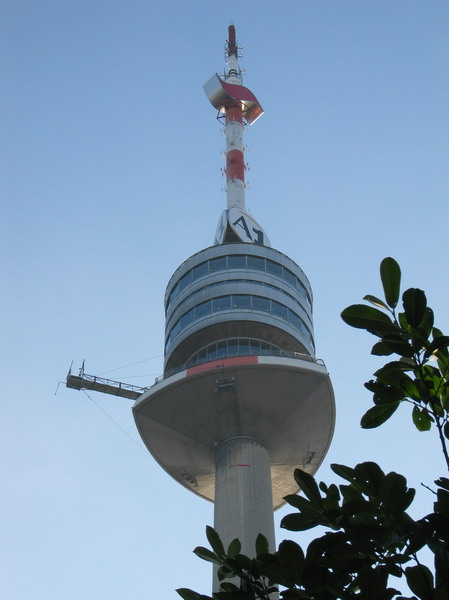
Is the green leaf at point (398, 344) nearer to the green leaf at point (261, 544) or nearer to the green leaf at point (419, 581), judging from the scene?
the green leaf at point (419, 581)

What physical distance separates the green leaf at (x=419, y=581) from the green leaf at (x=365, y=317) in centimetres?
169

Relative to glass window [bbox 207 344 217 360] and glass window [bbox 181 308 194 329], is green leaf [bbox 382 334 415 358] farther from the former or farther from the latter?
glass window [bbox 181 308 194 329]

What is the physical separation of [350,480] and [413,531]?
1.80 ft

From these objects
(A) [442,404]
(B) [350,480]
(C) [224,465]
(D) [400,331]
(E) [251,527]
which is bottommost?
(B) [350,480]

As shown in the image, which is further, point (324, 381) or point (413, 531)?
point (324, 381)

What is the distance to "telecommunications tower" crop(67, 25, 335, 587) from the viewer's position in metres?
42.4

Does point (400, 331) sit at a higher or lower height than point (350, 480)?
higher

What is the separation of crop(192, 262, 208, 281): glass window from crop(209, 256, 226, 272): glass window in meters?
0.42

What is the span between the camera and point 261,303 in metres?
46.9

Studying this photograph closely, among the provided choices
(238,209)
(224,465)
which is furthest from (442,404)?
(238,209)

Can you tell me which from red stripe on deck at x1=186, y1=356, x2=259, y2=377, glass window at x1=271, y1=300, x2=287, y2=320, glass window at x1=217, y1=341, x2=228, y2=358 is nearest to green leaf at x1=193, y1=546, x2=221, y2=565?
red stripe on deck at x1=186, y1=356, x2=259, y2=377

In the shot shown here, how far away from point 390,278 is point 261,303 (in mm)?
41725

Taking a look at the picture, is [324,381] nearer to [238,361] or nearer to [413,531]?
[238,361]

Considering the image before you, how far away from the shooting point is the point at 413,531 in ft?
16.2
